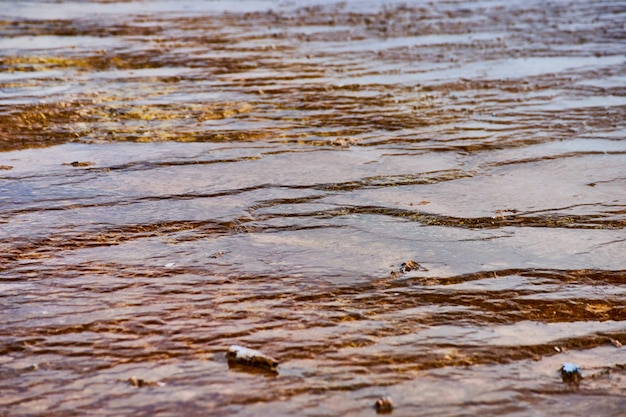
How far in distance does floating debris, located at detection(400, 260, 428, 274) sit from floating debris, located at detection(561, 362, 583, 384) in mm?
804

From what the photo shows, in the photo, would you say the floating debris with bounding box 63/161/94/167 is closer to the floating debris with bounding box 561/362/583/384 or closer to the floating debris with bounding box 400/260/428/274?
the floating debris with bounding box 400/260/428/274

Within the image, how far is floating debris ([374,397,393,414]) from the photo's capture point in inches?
84.5

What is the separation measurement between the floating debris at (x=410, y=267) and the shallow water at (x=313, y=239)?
3 cm

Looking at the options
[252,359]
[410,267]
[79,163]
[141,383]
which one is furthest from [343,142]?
[141,383]

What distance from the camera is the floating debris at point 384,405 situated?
215cm

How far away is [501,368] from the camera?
7.79ft

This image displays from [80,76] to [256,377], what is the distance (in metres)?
5.39

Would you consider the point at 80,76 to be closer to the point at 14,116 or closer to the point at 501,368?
the point at 14,116

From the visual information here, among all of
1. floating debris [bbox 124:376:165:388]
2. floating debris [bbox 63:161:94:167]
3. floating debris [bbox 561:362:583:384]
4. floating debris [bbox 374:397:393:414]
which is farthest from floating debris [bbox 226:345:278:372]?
floating debris [bbox 63:161:94:167]

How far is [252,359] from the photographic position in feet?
7.76

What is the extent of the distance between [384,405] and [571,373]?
1.80ft

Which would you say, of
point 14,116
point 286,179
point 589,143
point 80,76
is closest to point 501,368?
point 286,179

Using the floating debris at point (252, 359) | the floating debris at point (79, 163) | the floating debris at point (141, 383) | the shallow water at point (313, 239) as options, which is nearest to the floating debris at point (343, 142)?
the shallow water at point (313, 239)

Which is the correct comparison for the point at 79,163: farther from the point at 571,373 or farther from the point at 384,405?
the point at 571,373
